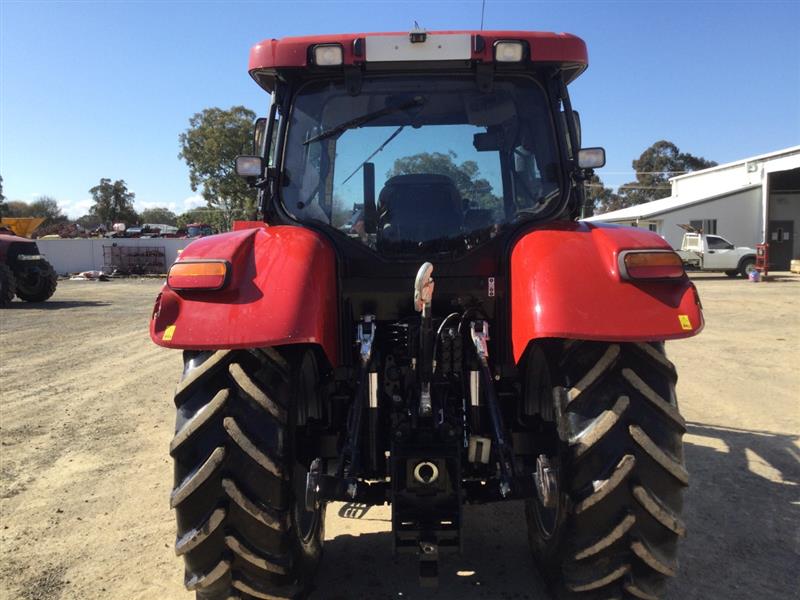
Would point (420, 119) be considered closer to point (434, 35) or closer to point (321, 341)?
point (434, 35)

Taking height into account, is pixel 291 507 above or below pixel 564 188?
below

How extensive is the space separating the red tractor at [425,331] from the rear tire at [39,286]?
17.4 m

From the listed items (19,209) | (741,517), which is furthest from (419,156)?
(19,209)

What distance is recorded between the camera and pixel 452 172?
10.7 feet

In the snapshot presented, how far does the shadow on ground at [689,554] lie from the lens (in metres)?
3.12

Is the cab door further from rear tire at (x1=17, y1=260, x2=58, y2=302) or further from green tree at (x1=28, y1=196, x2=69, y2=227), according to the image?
green tree at (x1=28, y1=196, x2=69, y2=227)

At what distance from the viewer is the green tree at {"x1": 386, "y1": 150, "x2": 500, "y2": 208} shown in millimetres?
3229

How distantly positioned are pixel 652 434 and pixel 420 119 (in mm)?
1836

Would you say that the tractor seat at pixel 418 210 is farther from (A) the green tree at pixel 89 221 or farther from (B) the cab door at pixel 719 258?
(A) the green tree at pixel 89 221

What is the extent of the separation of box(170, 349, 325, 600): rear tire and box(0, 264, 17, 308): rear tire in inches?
687

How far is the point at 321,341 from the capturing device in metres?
2.53

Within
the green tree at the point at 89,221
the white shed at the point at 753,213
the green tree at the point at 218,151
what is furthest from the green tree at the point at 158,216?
the white shed at the point at 753,213

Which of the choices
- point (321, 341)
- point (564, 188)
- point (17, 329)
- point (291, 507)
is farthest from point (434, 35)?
point (17, 329)

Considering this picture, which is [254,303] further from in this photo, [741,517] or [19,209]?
[19,209]
